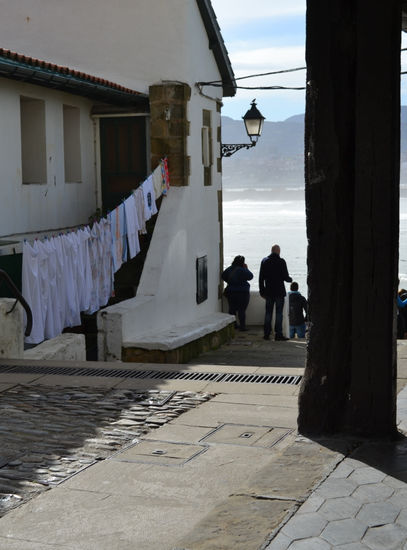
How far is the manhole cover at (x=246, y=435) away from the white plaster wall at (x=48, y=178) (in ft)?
24.1

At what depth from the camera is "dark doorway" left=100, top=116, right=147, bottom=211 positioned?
15.9 m

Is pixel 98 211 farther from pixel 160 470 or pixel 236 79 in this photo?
pixel 160 470

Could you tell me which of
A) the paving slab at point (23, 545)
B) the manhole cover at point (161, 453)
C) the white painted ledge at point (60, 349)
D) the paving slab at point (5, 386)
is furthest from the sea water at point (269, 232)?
the paving slab at point (23, 545)

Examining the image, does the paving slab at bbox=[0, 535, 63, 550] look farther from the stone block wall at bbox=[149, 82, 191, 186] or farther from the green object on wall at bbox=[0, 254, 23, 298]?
the stone block wall at bbox=[149, 82, 191, 186]

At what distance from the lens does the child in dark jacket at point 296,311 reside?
16141 millimetres

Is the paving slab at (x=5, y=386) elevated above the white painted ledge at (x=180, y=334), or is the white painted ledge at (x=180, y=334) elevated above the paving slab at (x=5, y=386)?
the paving slab at (x=5, y=386)

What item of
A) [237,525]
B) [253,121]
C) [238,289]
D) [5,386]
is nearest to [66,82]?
[253,121]

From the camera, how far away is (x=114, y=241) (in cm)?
1265

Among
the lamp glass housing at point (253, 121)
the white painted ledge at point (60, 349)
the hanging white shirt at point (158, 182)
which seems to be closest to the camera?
the white painted ledge at point (60, 349)

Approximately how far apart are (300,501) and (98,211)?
465 inches

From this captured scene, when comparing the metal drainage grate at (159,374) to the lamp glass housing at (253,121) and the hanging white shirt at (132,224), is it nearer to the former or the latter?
the hanging white shirt at (132,224)

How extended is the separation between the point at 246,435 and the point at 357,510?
191cm

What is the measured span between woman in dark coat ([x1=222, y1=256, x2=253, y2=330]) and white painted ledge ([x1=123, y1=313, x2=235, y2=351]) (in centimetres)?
104

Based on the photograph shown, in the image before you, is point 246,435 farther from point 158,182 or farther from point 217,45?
point 217,45
